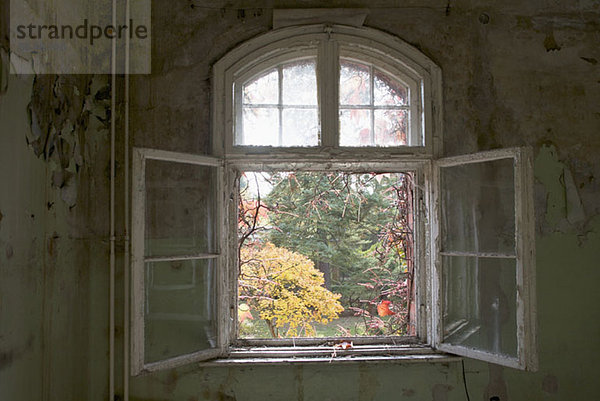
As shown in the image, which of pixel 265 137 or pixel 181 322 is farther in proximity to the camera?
pixel 265 137

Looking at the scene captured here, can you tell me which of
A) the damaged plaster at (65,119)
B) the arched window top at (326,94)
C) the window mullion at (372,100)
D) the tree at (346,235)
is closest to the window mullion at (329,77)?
the arched window top at (326,94)

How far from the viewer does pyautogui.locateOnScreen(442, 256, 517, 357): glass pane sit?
8.37 ft

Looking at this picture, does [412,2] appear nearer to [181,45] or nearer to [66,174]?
[181,45]

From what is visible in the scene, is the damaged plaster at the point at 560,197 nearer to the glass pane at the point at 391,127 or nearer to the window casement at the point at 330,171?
the window casement at the point at 330,171

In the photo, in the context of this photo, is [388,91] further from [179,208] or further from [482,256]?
[179,208]

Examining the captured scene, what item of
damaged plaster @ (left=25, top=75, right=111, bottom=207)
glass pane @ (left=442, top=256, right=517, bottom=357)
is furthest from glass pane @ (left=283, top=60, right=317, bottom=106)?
glass pane @ (left=442, top=256, right=517, bottom=357)

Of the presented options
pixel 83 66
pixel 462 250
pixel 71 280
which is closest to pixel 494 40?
pixel 462 250

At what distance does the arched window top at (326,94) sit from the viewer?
2816 mm

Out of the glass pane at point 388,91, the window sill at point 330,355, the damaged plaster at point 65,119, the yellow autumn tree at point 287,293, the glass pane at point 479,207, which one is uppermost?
the glass pane at point 388,91

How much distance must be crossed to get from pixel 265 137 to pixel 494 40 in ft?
5.32

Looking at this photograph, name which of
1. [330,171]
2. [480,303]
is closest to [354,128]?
[330,171]

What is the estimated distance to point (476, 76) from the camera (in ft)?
9.45

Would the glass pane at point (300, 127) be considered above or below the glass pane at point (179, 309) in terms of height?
above

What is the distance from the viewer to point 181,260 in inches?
103
